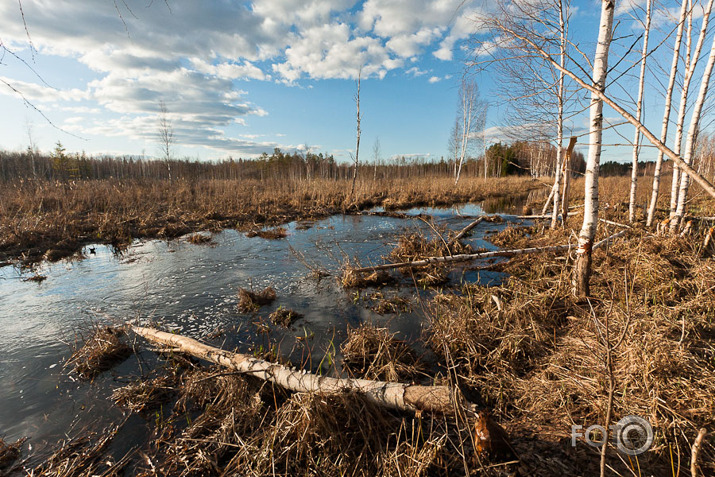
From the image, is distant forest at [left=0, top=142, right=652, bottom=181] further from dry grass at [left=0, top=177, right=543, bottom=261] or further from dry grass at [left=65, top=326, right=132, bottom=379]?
dry grass at [left=65, top=326, right=132, bottom=379]

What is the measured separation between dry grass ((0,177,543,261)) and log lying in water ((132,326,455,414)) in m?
8.29

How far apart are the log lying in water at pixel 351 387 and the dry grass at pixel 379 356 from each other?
48 centimetres

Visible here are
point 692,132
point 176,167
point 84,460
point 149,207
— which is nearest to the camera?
point 84,460

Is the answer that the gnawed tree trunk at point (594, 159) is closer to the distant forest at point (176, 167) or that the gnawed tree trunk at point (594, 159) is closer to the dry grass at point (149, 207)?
the dry grass at point (149, 207)

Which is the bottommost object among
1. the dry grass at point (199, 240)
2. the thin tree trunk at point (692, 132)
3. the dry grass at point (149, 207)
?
the dry grass at point (199, 240)

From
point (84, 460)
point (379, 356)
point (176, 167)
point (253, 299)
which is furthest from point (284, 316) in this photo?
point (176, 167)

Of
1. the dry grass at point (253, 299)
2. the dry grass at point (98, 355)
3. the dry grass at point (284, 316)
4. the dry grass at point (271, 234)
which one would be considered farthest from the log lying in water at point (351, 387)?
the dry grass at point (271, 234)

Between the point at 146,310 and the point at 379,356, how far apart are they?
407cm

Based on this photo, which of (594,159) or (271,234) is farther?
(271,234)

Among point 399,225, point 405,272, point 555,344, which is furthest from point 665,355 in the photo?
point 399,225

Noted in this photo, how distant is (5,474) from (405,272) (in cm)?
597

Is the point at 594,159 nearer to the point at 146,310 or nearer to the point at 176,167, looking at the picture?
the point at 146,310

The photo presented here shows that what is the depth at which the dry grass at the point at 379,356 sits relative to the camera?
127 inches

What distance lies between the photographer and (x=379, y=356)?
11.0ft
